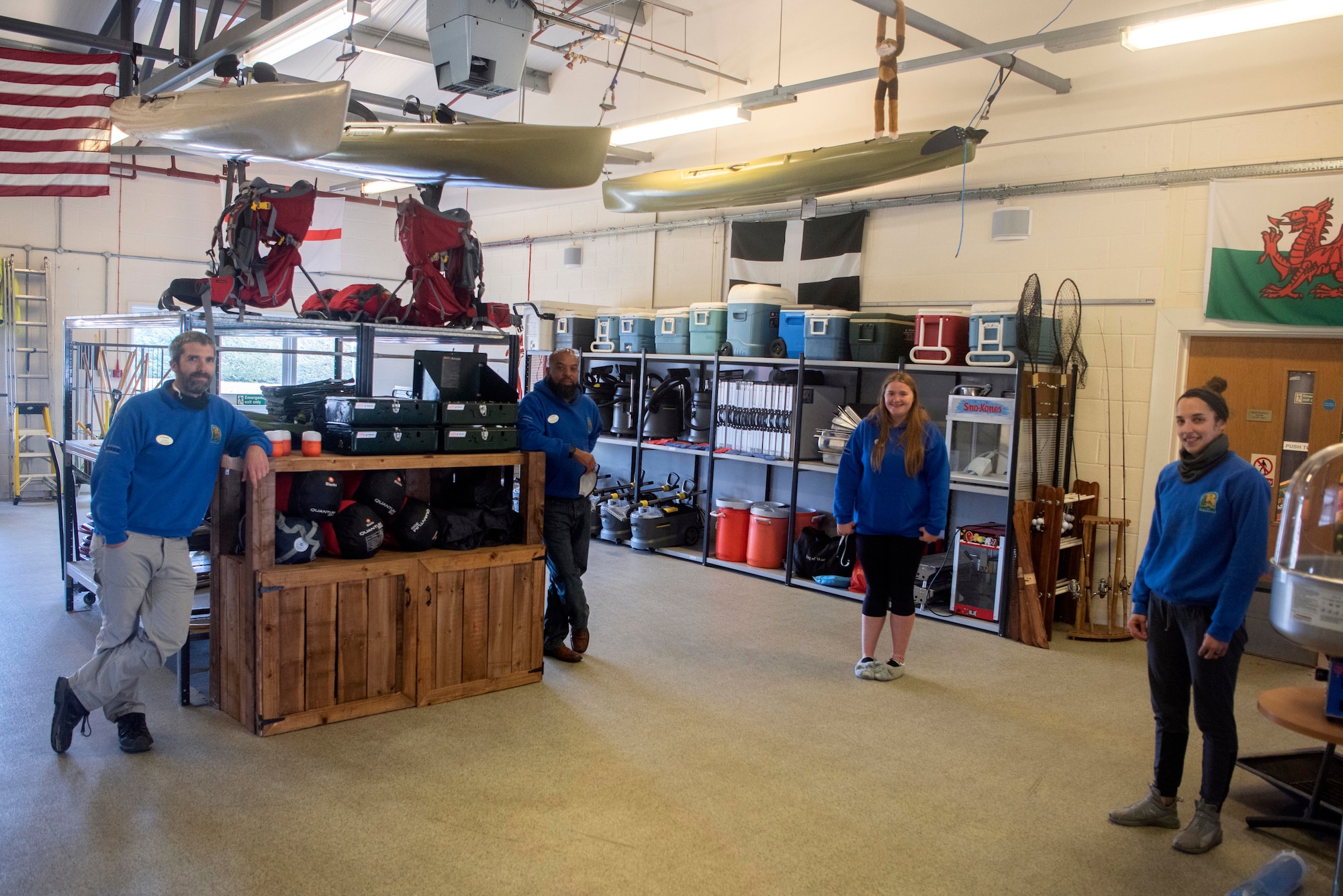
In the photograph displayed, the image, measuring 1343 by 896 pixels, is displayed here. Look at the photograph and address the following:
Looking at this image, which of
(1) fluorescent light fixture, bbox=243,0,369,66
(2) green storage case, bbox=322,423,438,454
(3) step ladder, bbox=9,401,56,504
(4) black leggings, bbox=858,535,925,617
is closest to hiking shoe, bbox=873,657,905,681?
(4) black leggings, bbox=858,535,925,617

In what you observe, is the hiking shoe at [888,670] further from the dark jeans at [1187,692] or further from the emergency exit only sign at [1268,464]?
the emergency exit only sign at [1268,464]

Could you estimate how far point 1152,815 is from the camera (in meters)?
3.41

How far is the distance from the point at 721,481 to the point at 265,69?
4974mm

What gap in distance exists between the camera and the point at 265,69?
5352 millimetres

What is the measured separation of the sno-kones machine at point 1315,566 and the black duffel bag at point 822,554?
4.43 meters

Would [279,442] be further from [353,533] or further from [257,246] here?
[257,246]

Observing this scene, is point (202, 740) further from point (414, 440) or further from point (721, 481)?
point (721, 481)

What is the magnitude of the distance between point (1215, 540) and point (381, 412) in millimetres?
3281

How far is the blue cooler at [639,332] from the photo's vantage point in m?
8.38

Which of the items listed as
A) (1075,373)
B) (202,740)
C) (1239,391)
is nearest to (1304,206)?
(1239,391)

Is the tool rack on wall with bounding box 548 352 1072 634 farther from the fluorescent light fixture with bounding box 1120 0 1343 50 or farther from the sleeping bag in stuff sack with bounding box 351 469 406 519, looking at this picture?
the sleeping bag in stuff sack with bounding box 351 469 406 519

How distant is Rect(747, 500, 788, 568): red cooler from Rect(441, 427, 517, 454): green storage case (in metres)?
3.25

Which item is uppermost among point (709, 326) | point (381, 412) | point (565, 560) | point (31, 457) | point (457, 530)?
point (709, 326)

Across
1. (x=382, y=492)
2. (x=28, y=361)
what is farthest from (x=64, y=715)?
(x=28, y=361)
